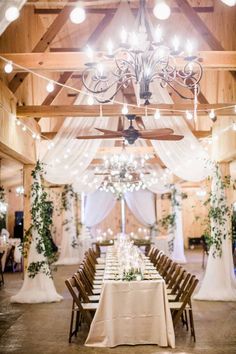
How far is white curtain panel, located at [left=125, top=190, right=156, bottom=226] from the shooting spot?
17297 mm

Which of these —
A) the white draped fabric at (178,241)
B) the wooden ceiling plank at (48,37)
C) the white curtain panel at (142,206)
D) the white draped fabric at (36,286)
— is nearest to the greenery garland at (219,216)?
the white draped fabric at (36,286)

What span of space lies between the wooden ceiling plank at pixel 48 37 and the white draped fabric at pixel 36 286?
2676 millimetres

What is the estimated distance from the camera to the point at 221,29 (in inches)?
314

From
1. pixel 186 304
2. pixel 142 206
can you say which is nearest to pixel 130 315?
pixel 186 304

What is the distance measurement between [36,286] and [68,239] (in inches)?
244

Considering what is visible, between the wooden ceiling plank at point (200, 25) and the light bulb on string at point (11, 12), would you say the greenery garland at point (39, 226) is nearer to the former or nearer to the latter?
the wooden ceiling plank at point (200, 25)

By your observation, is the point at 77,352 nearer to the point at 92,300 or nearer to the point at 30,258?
the point at 92,300

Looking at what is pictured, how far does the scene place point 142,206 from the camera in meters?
17.4

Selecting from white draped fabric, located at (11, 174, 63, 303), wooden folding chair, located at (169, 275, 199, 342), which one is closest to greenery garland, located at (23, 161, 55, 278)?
white draped fabric, located at (11, 174, 63, 303)

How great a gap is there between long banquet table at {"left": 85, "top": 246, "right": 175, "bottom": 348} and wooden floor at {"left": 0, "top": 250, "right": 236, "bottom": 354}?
0.13 metres

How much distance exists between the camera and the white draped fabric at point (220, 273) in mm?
7906

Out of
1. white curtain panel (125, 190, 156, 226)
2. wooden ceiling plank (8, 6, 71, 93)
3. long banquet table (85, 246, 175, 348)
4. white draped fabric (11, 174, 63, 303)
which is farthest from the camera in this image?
white curtain panel (125, 190, 156, 226)

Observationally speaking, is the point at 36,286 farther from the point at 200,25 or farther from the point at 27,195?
the point at 200,25

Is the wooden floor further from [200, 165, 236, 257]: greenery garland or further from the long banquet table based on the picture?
[200, 165, 236, 257]: greenery garland
